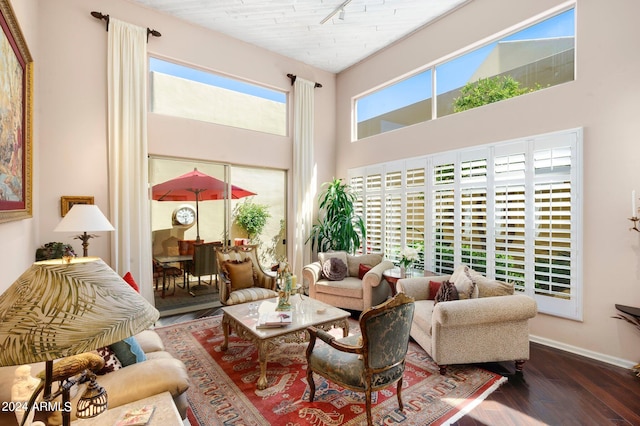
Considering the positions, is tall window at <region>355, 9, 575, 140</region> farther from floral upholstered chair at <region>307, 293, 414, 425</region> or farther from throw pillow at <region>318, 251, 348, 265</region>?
floral upholstered chair at <region>307, 293, 414, 425</region>

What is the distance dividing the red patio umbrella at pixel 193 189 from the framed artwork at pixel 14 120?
1975 millimetres

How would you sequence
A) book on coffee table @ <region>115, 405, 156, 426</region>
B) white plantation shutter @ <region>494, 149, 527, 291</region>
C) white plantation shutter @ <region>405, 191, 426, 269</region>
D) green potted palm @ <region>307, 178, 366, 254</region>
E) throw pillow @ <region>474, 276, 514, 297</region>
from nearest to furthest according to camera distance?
book on coffee table @ <region>115, 405, 156, 426</region>, throw pillow @ <region>474, 276, 514, 297</region>, white plantation shutter @ <region>494, 149, 527, 291</region>, white plantation shutter @ <region>405, 191, 426, 269</region>, green potted palm @ <region>307, 178, 366, 254</region>

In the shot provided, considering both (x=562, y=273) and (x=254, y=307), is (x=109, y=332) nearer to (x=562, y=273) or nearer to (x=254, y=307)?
(x=254, y=307)

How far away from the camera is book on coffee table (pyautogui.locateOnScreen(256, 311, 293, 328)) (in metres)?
2.91

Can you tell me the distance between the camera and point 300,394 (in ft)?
8.58

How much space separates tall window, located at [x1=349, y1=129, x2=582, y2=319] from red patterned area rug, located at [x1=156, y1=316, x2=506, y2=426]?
60.2 inches

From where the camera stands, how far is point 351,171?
21.1 feet

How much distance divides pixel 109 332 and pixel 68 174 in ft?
14.6

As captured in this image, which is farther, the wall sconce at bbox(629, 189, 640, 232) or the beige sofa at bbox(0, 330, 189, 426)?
the wall sconce at bbox(629, 189, 640, 232)

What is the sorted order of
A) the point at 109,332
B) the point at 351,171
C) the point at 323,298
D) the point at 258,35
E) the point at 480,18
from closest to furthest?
1. the point at 109,332
2. the point at 480,18
3. the point at 323,298
4. the point at 258,35
5. the point at 351,171

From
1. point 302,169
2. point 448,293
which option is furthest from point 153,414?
point 302,169

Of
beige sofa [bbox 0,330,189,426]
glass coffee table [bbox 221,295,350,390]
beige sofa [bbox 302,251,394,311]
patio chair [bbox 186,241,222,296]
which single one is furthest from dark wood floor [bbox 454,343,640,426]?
patio chair [bbox 186,241,222,296]

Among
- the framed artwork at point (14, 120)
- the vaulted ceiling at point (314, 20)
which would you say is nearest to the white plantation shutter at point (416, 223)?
the vaulted ceiling at point (314, 20)

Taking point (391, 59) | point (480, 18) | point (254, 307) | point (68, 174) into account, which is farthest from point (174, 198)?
point (480, 18)
